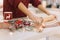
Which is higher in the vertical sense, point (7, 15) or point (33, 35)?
point (7, 15)

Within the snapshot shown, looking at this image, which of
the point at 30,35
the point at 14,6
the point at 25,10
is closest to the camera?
the point at 30,35

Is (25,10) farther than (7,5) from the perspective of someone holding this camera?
No

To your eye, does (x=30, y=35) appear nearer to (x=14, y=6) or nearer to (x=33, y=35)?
(x=33, y=35)

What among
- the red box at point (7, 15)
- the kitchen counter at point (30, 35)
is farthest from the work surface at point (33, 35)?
the red box at point (7, 15)

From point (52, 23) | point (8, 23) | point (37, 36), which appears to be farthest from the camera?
point (52, 23)

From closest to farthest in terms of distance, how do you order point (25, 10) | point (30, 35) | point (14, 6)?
point (30, 35) → point (25, 10) → point (14, 6)

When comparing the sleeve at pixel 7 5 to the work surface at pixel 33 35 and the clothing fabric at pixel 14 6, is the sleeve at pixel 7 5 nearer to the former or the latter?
the clothing fabric at pixel 14 6

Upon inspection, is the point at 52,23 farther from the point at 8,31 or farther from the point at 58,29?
the point at 8,31

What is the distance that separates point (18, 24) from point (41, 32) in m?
0.21

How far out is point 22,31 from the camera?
111cm

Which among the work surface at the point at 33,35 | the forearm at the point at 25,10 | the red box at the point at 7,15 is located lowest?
the work surface at the point at 33,35

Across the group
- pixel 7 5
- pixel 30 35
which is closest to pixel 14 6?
pixel 7 5

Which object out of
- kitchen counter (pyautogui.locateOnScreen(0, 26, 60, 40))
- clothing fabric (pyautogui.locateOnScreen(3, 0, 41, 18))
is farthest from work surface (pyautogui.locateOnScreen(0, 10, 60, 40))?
clothing fabric (pyautogui.locateOnScreen(3, 0, 41, 18))

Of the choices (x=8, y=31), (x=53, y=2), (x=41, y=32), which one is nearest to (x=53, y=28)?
(x=41, y=32)
